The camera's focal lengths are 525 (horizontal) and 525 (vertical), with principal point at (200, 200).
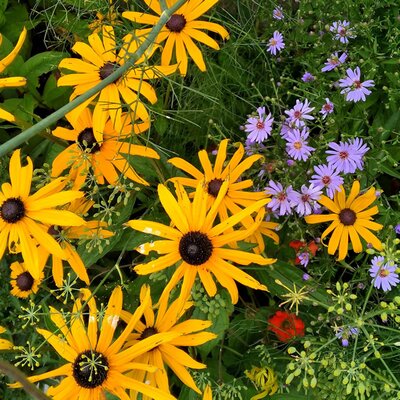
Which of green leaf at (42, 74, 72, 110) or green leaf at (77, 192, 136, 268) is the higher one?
green leaf at (42, 74, 72, 110)

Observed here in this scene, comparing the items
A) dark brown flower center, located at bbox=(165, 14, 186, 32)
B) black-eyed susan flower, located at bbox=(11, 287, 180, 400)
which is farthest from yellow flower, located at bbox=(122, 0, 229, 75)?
black-eyed susan flower, located at bbox=(11, 287, 180, 400)

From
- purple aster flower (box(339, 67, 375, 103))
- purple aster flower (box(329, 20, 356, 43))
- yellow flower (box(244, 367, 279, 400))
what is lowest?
yellow flower (box(244, 367, 279, 400))

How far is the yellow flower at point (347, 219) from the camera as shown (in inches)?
46.4

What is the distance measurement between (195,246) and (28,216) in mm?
351

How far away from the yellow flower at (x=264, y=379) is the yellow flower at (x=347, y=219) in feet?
1.07

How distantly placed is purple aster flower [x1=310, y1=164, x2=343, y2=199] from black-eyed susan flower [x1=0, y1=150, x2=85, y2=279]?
0.53 metres

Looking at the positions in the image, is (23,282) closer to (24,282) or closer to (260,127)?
(24,282)

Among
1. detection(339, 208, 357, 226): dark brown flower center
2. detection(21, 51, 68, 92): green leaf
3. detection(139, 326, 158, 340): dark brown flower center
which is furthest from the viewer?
detection(21, 51, 68, 92): green leaf

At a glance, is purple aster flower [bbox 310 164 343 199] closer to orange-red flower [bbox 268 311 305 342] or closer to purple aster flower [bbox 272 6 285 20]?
orange-red flower [bbox 268 311 305 342]

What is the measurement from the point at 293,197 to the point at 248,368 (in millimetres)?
519

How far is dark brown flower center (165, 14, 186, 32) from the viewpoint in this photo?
3.95ft

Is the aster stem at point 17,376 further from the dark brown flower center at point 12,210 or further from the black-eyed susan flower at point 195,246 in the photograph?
the dark brown flower center at point 12,210

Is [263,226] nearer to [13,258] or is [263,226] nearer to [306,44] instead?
[306,44]

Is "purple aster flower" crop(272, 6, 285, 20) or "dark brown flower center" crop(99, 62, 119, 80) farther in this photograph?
"purple aster flower" crop(272, 6, 285, 20)
